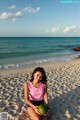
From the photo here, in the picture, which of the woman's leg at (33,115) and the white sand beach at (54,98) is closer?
the woman's leg at (33,115)

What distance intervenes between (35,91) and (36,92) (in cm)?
4

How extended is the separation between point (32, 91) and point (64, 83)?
3690mm

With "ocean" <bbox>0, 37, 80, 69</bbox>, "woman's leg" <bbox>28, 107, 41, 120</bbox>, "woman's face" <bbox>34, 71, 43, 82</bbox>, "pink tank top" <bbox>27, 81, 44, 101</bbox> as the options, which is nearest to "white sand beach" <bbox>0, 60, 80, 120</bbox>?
"woman's leg" <bbox>28, 107, 41, 120</bbox>

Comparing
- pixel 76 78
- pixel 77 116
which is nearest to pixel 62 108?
pixel 77 116

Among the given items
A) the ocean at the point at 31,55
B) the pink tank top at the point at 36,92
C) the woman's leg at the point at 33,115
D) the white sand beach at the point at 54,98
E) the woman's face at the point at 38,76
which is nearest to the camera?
the woman's leg at the point at 33,115

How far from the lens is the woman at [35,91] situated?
15.9 ft

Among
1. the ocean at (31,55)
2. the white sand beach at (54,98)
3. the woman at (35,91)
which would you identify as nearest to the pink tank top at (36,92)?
the woman at (35,91)

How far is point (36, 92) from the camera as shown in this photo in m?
5.16

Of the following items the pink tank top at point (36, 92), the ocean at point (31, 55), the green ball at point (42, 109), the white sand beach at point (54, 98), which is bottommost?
the ocean at point (31, 55)

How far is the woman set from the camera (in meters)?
4.86

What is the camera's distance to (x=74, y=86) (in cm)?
823

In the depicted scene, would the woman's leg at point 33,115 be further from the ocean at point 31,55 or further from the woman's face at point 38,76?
the ocean at point 31,55

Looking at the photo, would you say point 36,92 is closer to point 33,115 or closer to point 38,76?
point 38,76

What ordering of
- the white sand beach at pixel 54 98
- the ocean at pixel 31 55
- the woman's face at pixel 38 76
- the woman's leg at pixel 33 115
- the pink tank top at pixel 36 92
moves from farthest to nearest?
the ocean at pixel 31 55 → the white sand beach at pixel 54 98 → the pink tank top at pixel 36 92 → the woman's face at pixel 38 76 → the woman's leg at pixel 33 115
